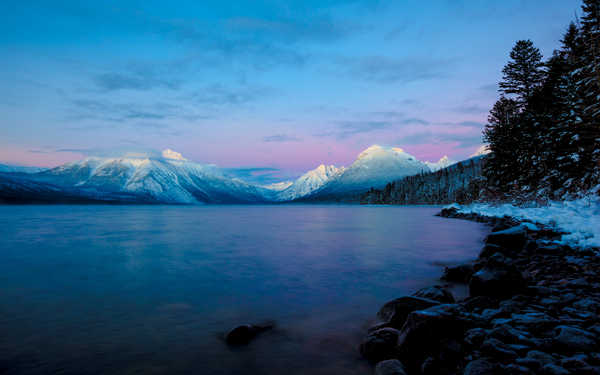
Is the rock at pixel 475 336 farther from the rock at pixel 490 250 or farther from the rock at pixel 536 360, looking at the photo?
the rock at pixel 490 250

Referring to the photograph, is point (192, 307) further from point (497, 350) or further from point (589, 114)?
point (589, 114)

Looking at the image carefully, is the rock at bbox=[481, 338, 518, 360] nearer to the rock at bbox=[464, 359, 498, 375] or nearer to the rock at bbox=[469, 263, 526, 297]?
the rock at bbox=[464, 359, 498, 375]

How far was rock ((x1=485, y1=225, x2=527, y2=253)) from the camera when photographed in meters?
16.3

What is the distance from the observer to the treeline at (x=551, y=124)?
24.3m

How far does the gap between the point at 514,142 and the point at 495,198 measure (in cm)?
1022

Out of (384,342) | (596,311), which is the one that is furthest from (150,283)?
(596,311)

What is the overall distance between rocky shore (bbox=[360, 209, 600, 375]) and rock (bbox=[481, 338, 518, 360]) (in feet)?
0.05

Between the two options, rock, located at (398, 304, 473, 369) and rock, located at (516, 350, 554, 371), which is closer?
rock, located at (516, 350, 554, 371)

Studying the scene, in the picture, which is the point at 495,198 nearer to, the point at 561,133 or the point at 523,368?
the point at 561,133

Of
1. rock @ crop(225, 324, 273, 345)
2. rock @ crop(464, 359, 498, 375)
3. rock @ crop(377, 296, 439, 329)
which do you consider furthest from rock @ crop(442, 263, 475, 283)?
rock @ crop(464, 359, 498, 375)

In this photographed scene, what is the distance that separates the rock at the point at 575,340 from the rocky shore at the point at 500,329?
0.01m

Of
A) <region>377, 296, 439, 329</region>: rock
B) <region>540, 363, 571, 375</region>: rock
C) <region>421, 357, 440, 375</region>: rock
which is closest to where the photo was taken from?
<region>540, 363, 571, 375</region>: rock

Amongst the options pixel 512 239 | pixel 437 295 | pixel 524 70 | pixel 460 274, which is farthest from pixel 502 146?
pixel 437 295

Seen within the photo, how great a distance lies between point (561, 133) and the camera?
29.1m
